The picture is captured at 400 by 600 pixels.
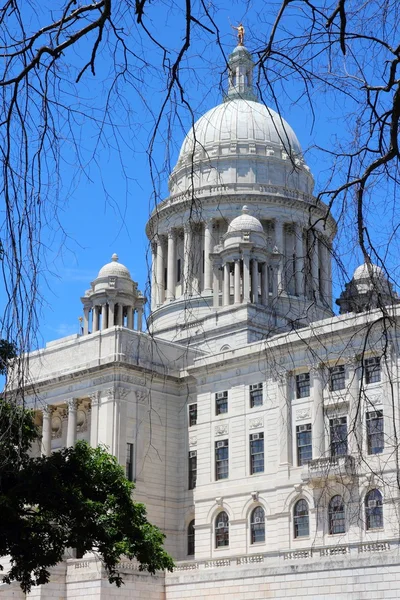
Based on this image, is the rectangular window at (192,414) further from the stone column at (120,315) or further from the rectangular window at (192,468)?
the stone column at (120,315)

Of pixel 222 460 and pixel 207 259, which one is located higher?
pixel 207 259

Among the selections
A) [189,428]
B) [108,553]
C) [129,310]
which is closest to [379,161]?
[108,553]

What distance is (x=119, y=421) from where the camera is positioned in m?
69.0

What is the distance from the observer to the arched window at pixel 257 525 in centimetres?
6445

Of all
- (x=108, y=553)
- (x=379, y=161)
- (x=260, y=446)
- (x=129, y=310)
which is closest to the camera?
(x=379, y=161)

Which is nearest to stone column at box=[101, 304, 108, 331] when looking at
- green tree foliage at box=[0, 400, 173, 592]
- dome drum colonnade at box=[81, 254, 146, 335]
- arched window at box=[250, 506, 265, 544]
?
dome drum colonnade at box=[81, 254, 146, 335]

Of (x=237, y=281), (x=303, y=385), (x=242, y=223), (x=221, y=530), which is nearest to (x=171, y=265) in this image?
(x=242, y=223)

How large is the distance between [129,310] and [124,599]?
33.7 metres

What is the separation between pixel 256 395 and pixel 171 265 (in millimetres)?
24082

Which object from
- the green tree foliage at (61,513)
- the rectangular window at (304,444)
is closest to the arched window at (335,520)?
the rectangular window at (304,444)

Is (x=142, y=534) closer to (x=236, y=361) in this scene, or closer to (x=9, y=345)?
(x=236, y=361)

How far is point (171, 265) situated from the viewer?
88.6 meters

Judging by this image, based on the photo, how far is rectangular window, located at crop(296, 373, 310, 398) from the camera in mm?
64500

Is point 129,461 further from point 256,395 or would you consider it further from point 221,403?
point 256,395
